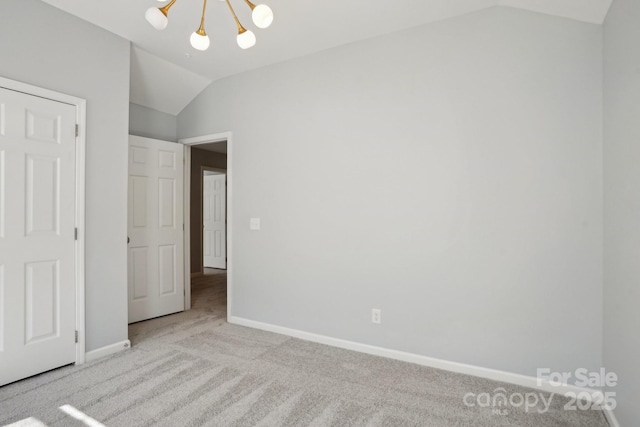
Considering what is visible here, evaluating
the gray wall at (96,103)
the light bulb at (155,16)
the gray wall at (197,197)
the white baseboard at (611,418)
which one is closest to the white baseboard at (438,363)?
the white baseboard at (611,418)

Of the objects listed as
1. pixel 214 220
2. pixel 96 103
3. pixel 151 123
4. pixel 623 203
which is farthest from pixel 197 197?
pixel 623 203

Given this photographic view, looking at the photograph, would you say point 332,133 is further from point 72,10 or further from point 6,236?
point 6,236

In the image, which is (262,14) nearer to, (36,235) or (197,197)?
(36,235)

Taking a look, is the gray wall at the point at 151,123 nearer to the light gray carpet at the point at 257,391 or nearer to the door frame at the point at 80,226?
the door frame at the point at 80,226

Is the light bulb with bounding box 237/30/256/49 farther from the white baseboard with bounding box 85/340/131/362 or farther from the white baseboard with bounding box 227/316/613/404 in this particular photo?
the white baseboard with bounding box 85/340/131/362

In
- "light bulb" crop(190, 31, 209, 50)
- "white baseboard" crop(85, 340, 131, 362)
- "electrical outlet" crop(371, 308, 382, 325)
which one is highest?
"light bulb" crop(190, 31, 209, 50)

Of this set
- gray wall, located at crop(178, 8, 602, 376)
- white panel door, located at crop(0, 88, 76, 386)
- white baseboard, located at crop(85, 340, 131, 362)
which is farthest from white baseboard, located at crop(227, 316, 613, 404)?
white panel door, located at crop(0, 88, 76, 386)

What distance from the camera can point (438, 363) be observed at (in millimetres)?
2621

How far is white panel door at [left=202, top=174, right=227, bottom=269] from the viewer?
7254 millimetres

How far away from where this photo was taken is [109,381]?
238 centimetres

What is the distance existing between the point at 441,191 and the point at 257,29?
205cm

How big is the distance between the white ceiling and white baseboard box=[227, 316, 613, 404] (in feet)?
7.85

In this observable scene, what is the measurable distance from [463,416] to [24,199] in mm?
3236

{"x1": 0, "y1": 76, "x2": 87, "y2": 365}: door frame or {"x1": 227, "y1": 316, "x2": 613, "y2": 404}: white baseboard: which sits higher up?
{"x1": 0, "y1": 76, "x2": 87, "y2": 365}: door frame
